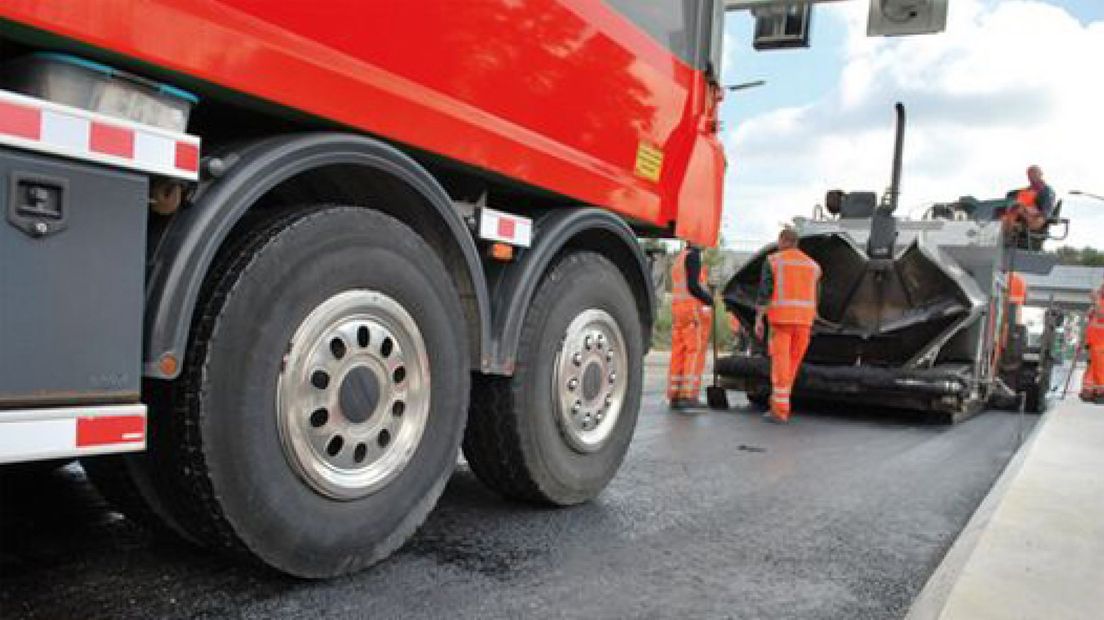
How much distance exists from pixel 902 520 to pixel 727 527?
932 millimetres

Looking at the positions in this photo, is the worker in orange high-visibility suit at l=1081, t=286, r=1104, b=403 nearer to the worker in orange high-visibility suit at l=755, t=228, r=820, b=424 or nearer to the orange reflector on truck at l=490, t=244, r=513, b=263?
the worker in orange high-visibility suit at l=755, t=228, r=820, b=424

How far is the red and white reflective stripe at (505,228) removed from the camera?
10.1 ft

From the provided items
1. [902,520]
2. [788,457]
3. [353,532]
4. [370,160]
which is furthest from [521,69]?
[788,457]

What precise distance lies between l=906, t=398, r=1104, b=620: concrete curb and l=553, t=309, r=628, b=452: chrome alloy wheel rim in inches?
55.6

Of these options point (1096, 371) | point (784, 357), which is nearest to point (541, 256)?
point (784, 357)

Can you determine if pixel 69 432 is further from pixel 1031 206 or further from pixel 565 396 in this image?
pixel 1031 206

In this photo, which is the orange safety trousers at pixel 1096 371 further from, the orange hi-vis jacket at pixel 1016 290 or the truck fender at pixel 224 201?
the truck fender at pixel 224 201

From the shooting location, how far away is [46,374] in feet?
5.82

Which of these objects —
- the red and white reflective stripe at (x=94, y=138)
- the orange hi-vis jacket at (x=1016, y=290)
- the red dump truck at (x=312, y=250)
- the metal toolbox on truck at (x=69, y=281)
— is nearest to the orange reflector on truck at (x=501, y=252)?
the red dump truck at (x=312, y=250)

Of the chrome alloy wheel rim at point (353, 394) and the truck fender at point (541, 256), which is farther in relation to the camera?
the truck fender at point (541, 256)

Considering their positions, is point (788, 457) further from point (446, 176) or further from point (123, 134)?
point (123, 134)

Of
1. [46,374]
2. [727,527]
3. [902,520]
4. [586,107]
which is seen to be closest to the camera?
[46,374]

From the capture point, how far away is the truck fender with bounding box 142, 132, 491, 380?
200cm

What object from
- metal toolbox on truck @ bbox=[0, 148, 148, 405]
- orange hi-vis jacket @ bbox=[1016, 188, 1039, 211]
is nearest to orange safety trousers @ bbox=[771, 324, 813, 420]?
orange hi-vis jacket @ bbox=[1016, 188, 1039, 211]
